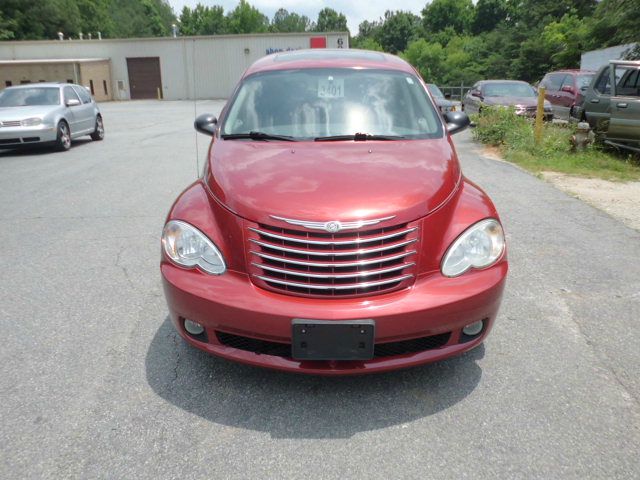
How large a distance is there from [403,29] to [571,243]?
4376 inches

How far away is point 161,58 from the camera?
165 feet

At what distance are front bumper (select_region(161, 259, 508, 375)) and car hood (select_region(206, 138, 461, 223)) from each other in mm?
382

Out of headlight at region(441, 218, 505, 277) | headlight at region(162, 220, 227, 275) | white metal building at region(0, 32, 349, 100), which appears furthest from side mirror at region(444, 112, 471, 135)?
white metal building at region(0, 32, 349, 100)

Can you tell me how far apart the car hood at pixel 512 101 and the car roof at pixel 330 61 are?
38.9 ft

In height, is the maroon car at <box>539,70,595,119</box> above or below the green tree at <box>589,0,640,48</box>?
below

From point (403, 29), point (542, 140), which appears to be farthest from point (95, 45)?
point (403, 29)

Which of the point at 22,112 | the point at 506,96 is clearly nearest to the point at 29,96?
the point at 22,112

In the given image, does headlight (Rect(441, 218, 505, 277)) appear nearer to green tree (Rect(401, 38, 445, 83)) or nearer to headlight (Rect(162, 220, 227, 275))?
headlight (Rect(162, 220, 227, 275))

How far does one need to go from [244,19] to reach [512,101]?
4037 inches

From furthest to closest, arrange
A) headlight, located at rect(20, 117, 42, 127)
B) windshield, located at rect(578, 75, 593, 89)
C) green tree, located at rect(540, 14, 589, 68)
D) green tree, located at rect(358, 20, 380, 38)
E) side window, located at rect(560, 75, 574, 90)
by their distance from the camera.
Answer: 1. green tree, located at rect(358, 20, 380, 38)
2. green tree, located at rect(540, 14, 589, 68)
3. side window, located at rect(560, 75, 574, 90)
4. windshield, located at rect(578, 75, 593, 89)
5. headlight, located at rect(20, 117, 42, 127)

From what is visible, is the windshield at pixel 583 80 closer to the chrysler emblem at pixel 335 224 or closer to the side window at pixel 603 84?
the side window at pixel 603 84

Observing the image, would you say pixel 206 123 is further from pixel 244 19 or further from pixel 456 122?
pixel 244 19

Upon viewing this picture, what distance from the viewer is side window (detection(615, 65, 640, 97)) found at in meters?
9.67

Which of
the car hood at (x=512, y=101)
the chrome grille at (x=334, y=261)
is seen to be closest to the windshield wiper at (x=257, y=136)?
the chrome grille at (x=334, y=261)
